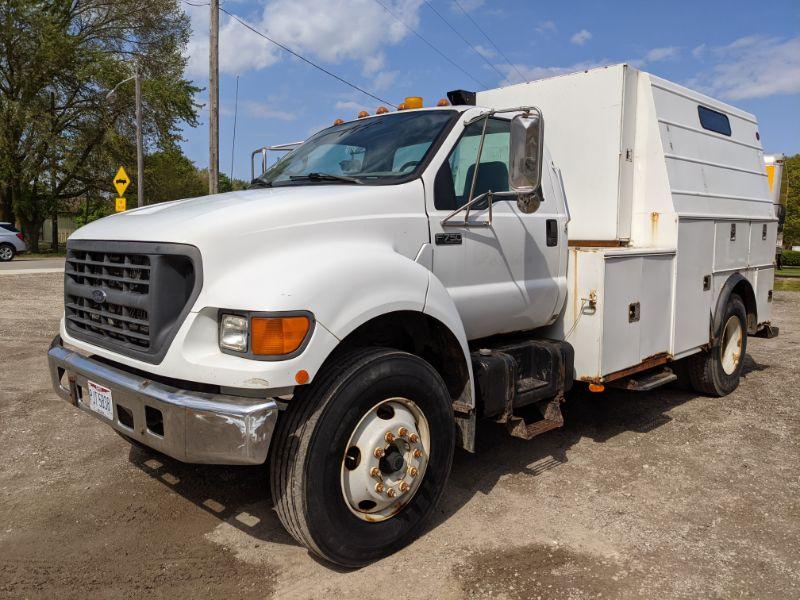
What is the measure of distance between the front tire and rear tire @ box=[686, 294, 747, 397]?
3.68 m

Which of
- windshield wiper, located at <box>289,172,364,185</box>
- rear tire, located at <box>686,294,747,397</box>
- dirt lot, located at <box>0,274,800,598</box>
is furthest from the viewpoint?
rear tire, located at <box>686,294,747,397</box>

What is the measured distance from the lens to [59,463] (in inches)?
178

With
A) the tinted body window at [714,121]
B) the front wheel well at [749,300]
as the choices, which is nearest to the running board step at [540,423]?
the front wheel well at [749,300]

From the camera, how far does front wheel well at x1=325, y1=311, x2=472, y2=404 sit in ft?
11.7

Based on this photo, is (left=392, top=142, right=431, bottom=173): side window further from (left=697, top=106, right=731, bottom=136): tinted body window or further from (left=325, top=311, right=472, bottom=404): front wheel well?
(left=697, top=106, right=731, bottom=136): tinted body window

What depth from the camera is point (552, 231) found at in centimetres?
451

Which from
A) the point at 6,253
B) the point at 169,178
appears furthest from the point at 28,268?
the point at 169,178

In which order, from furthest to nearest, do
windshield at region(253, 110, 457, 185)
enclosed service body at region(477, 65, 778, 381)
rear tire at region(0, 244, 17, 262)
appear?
rear tire at region(0, 244, 17, 262), enclosed service body at region(477, 65, 778, 381), windshield at region(253, 110, 457, 185)

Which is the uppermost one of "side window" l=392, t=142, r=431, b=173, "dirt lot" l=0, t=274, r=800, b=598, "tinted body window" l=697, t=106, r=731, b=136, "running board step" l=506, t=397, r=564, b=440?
"tinted body window" l=697, t=106, r=731, b=136

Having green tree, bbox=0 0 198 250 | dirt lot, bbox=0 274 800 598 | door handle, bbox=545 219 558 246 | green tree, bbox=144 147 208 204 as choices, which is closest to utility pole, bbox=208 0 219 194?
dirt lot, bbox=0 274 800 598

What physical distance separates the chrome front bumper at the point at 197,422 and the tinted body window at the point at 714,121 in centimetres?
508

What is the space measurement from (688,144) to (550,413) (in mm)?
2872

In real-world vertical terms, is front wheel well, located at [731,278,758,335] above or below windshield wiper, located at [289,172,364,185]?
below

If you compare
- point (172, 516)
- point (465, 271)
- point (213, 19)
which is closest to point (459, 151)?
point (465, 271)
